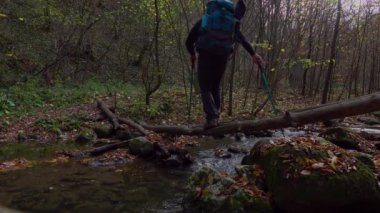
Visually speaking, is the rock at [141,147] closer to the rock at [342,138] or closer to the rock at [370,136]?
the rock at [342,138]

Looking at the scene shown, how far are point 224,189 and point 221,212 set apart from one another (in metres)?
0.40

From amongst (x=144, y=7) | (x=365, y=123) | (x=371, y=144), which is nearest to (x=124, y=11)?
(x=144, y=7)

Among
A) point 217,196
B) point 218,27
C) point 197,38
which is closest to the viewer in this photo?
point 217,196

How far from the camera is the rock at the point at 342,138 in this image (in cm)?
978

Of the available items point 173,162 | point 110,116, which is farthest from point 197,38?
point 110,116

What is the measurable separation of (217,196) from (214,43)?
256cm

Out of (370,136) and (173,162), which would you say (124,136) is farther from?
(370,136)

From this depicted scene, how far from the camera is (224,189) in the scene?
6.02 meters

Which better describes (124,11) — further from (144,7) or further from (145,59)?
(145,59)

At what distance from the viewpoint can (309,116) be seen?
636 cm

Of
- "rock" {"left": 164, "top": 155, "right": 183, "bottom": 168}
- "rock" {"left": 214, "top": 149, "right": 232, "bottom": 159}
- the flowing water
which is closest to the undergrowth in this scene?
the flowing water

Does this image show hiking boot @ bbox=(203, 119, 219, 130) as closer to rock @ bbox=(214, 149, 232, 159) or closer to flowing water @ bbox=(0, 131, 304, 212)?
flowing water @ bbox=(0, 131, 304, 212)

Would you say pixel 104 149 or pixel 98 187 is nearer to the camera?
pixel 98 187

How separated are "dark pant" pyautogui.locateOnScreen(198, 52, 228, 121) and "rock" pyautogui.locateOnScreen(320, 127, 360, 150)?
12.1 ft
